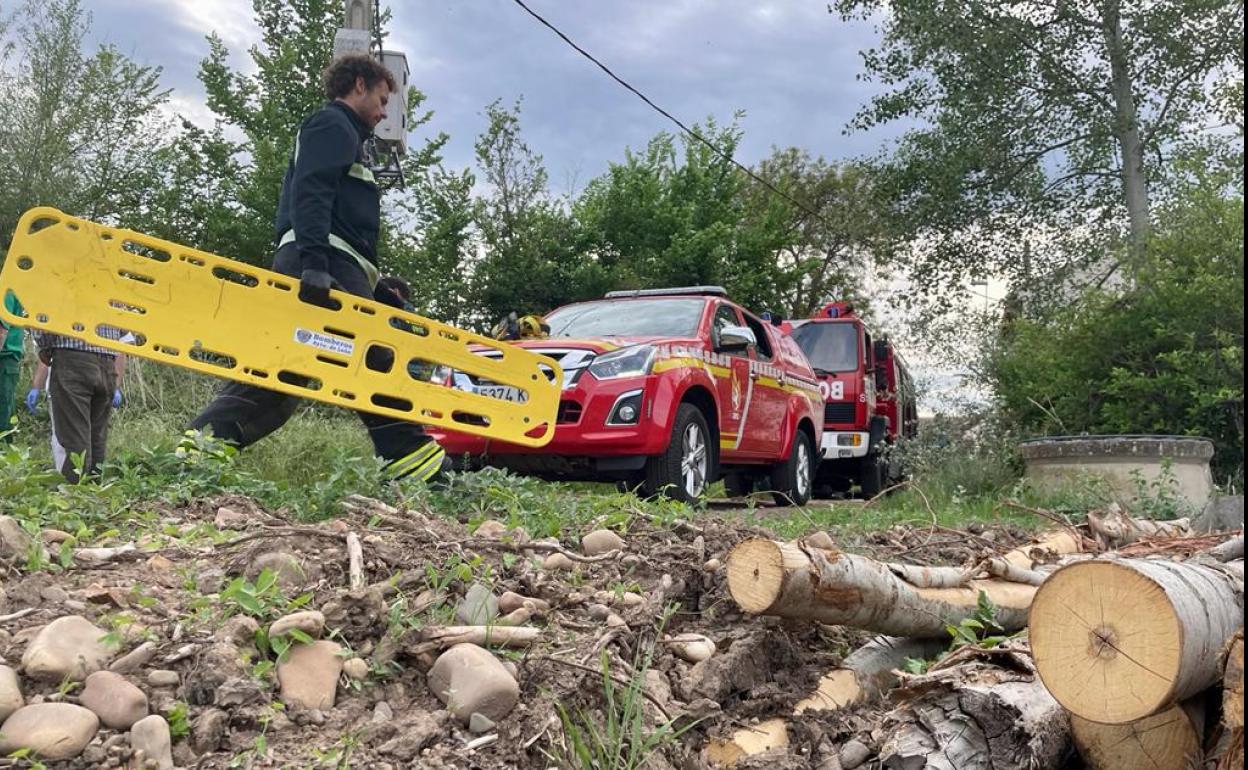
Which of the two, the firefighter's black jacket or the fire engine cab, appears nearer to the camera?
the firefighter's black jacket

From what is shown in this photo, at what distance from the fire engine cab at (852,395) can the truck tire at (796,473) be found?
2748mm

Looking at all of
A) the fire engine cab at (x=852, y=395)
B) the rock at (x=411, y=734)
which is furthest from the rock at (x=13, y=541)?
the fire engine cab at (x=852, y=395)

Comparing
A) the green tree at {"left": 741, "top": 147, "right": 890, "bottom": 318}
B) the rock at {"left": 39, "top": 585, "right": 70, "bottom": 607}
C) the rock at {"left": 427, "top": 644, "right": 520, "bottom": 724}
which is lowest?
the rock at {"left": 427, "top": 644, "right": 520, "bottom": 724}

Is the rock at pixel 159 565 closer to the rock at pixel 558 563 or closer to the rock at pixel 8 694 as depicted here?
the rock at pixel 8 694

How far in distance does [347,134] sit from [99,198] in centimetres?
1664

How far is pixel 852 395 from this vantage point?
13.6 meters

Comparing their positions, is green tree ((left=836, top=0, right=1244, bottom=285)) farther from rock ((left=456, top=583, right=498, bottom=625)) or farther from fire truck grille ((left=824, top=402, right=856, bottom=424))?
rock ((left=456, top=583, right=498, bottom=625))

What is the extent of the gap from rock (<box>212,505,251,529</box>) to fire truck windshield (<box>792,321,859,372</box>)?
35.5ft

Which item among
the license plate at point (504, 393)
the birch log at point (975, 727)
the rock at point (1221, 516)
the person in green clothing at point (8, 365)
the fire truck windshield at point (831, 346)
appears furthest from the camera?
the fire truck windshield at point (831, 346)

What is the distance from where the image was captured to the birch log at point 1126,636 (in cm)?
222

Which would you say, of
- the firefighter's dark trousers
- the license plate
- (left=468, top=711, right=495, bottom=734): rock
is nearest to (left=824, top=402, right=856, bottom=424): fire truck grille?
the license plate

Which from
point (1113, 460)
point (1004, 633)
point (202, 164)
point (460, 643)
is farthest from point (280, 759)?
point (202, 164)

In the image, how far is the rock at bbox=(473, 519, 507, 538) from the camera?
12.1ft

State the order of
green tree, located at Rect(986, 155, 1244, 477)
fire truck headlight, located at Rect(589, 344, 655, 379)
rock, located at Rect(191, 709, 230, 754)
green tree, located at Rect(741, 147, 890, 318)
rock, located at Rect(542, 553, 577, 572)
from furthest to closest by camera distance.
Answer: green tree, located at Rect(741, 147, 890, 318) → green tree, located at Rect(986, 155, 1244, 477) → fire truck headlight, located at Rect(589, 344, 655, 379) → rock, located at Rect(542, 553, 577, 572) → rock, located at Rect(191, 709, 230, 754)
